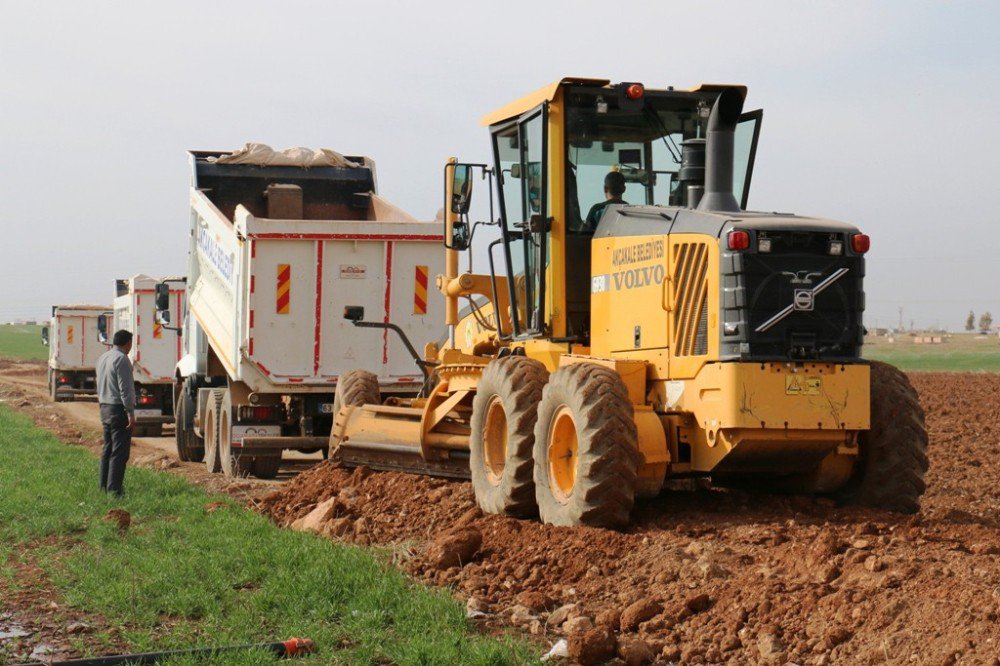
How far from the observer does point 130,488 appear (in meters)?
14.2

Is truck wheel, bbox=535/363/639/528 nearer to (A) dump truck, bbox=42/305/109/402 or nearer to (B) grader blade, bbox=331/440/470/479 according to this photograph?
(B) grader blade, bbox=331/440/470/479

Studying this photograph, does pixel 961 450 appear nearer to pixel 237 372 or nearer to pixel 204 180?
pixel 237 372

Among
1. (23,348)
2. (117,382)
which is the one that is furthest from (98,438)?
(23,348)

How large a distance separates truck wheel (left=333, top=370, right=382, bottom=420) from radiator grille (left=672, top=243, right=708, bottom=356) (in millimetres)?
5841

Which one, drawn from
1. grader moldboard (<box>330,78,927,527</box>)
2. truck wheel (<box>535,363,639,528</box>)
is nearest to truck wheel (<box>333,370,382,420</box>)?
grader moldboard (<box>330,78,927,527</box>)

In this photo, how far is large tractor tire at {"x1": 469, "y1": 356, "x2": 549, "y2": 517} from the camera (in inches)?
392

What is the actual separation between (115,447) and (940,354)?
59.5 m

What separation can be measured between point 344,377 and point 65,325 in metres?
27.1

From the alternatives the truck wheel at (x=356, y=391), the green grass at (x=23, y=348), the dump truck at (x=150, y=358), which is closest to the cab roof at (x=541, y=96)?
the truck wheel at (x=356, y=391)

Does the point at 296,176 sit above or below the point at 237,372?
above

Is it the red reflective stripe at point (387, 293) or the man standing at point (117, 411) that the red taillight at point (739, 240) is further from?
the red reflective stripe at point (387, 293)

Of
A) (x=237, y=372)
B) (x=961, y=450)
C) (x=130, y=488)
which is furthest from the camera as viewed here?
(x=961, y=450)

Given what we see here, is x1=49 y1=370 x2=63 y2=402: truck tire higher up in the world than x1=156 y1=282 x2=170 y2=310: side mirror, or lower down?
lower down

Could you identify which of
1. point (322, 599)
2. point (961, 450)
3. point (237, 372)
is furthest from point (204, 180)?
point (322, 599)
